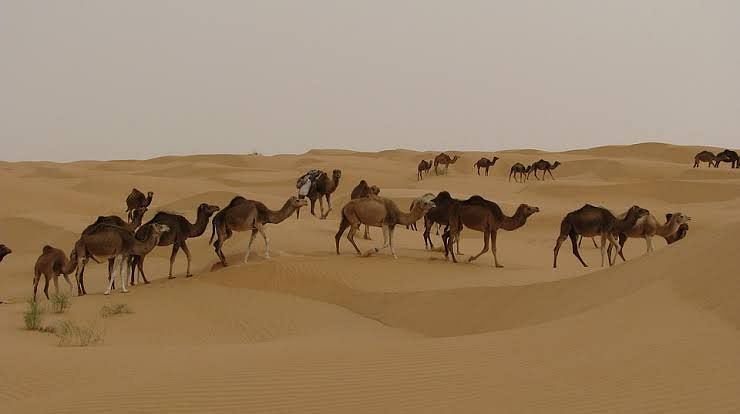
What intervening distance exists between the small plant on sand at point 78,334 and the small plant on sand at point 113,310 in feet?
2.23

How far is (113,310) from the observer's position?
10930 millimetres

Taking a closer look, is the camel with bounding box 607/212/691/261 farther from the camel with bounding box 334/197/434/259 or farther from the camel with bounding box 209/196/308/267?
the camel with bounding box 209/196/308/267

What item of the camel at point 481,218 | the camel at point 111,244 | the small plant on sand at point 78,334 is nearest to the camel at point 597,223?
the camel at point 481,218

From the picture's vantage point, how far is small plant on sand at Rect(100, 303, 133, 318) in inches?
424

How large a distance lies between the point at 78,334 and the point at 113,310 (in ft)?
6.44

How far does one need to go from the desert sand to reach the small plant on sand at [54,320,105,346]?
189mm

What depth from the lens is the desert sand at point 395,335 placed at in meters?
5.16

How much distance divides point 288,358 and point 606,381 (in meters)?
2.69

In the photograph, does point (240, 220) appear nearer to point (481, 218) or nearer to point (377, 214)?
point (377, 214)

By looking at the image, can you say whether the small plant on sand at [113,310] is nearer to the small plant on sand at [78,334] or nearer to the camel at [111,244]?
the small plant on sand at [78,334]

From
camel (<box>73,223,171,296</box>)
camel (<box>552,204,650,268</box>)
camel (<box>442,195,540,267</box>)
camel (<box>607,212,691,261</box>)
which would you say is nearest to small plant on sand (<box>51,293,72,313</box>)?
camel (<box>73,223,171,296</box>)

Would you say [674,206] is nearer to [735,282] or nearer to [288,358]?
[735,282]

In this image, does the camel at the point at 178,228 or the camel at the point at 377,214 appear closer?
the camel at the point at 377,214

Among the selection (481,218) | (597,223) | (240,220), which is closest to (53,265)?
(240,220)
